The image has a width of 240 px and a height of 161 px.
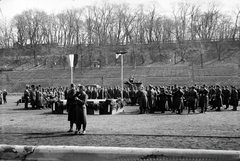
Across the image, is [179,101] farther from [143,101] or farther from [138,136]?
[138,136]

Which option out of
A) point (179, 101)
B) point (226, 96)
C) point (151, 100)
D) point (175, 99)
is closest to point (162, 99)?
point (151, 100)

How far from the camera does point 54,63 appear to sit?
6569 cm

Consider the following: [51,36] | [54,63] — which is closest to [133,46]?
[54,63]

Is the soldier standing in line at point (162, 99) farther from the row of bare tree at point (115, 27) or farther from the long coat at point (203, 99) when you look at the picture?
the row of bare tree at point (115, 27)

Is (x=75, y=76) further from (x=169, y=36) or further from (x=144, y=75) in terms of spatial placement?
(x=169, y=36)

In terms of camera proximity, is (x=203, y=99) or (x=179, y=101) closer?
(x=179, y=101)

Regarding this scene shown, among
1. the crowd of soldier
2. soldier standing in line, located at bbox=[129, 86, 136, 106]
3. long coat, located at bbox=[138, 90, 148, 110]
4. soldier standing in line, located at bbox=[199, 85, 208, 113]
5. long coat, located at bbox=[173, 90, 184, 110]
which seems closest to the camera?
long coat, located at bbox=[173, 90, 184, 110]

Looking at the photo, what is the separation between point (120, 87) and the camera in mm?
37406

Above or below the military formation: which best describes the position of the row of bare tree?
above

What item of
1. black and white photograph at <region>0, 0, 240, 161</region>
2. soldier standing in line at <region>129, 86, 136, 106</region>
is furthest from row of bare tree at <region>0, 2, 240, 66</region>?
soldier standing in line at <region>129, 86, 136, 106</region>

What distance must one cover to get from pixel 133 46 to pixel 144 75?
47.9 ft

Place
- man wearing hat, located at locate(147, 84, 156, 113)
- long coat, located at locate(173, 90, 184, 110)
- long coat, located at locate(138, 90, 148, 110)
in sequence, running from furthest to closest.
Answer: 1. man wearing hat, located at locate(147, 84, 156, 113)
2. long coat, located at locate(138, 90, 148, 110)
3. long coat, located at locate(173, 90, 184, 110)

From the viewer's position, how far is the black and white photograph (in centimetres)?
861

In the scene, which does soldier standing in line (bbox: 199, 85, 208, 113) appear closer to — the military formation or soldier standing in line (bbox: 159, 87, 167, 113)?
the military formation
